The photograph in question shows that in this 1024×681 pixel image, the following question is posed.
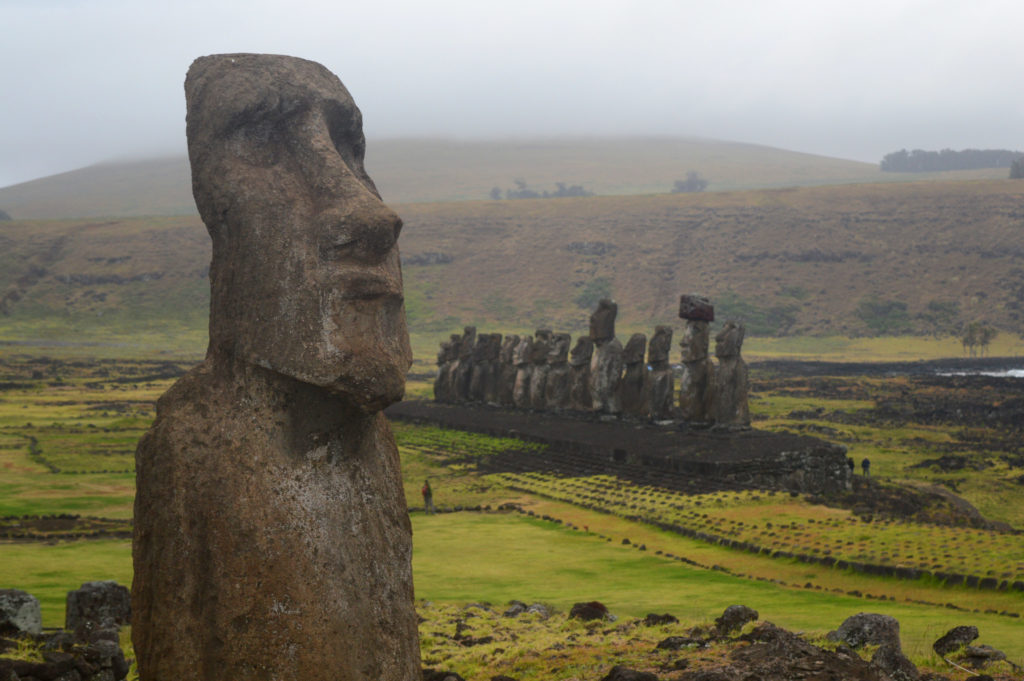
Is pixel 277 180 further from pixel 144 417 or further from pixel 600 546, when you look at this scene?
pixel 144 417

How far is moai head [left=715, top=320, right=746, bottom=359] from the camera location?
24.6 meters

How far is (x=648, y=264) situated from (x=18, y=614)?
9625 centimetres

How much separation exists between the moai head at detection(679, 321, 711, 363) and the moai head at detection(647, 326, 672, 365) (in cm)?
247

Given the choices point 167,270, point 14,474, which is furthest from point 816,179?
point 14,474

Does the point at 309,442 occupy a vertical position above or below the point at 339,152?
below

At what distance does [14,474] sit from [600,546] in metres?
14.3

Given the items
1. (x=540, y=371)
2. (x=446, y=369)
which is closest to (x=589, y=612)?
(x=540, y=371)

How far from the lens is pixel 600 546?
50.4 ft

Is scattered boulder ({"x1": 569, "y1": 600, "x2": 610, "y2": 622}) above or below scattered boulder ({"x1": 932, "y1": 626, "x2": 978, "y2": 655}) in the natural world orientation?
below

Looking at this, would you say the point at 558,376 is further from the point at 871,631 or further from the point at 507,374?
the point at 871,631

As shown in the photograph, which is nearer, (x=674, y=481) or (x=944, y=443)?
(x=674, y=481)

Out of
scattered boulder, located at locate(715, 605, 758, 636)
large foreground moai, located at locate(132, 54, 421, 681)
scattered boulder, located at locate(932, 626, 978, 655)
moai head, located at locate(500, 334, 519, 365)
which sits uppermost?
large foreground moai, located at locate(132, 54, 421, 681)

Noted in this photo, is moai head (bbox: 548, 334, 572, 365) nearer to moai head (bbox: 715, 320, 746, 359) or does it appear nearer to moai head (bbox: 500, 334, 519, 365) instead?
moai head (bbox: 500, 334, 519, 365)

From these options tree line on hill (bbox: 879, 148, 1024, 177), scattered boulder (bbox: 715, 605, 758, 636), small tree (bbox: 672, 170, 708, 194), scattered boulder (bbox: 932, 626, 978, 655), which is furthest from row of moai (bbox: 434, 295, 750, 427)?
tree line on hill (bbox: 879, 148, 1024, 177)
